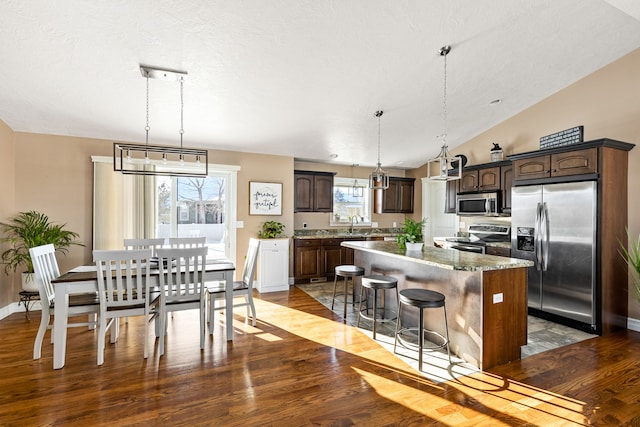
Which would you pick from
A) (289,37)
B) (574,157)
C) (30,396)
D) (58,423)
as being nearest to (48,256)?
(30,396)

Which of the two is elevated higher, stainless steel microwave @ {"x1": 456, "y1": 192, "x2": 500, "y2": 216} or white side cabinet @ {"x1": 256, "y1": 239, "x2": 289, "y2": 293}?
stainless steel microwave @ {"x1": 456, "y1": 192, "x2": 500, "y2": 216}

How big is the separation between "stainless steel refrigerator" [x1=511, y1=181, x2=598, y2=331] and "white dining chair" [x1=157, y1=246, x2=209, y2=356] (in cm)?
393

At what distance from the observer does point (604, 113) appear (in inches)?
151

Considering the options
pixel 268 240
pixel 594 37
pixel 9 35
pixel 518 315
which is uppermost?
pixel 594 37

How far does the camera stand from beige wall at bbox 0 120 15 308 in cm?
387

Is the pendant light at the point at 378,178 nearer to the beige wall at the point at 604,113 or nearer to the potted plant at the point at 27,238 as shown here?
the beige wall at the point at 604,113

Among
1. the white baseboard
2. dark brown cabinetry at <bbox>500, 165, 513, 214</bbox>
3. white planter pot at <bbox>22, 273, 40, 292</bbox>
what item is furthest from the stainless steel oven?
the white baseboard

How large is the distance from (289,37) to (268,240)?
3.30 metres

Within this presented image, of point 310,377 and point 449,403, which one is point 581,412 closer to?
point 449,403

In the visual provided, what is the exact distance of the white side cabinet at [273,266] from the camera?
5.27 metres

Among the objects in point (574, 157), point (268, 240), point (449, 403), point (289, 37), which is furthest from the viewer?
point (268, 240)

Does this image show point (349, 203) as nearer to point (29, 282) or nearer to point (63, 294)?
point (63, 294)

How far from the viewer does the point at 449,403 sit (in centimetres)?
218

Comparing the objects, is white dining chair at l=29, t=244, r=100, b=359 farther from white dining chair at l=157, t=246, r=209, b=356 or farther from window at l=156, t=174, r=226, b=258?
window at l=156, t=174, r=226, b=258
